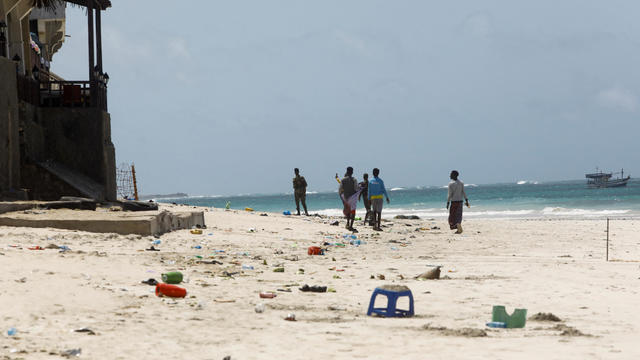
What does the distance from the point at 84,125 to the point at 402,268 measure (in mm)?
10706

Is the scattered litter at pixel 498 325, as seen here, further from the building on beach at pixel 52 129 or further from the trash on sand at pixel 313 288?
the building on beach at pixel 52 129

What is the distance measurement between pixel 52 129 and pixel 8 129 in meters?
2.37

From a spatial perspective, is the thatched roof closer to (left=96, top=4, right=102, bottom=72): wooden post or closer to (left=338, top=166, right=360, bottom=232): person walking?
(left=96, top=4, right=102, bottom=72): wooden post

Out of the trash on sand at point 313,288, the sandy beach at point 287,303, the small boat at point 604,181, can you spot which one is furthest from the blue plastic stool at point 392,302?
the small boat at point 604,181

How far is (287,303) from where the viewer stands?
6445mm

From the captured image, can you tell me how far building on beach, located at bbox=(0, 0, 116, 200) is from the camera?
48.7ft

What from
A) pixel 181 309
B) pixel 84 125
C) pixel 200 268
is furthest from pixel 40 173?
pixel 181 309

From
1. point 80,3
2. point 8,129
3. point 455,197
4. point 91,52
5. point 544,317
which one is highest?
point 80,3

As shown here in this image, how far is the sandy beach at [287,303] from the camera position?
4637 mm

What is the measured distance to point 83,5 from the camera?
18.8 meters

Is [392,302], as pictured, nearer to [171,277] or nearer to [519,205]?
[171,277]

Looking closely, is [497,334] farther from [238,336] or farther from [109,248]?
[109,248]

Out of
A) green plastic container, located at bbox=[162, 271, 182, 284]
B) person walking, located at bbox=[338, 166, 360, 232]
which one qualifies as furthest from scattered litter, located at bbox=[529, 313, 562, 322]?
person walking, located at bbox=[338, 166, 360, 232]

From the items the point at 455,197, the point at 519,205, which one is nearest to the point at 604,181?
the point at 519,205
